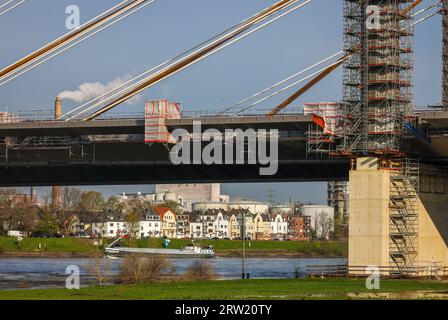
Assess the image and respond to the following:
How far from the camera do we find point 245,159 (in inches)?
3509

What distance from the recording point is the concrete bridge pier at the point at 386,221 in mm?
78188

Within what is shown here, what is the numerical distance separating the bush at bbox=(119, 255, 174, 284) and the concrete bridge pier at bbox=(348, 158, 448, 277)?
1547 cm

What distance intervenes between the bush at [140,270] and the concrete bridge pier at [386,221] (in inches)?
609

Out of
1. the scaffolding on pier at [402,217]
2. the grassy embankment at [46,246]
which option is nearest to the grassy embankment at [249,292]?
the scaffolding on pier at [402,217]

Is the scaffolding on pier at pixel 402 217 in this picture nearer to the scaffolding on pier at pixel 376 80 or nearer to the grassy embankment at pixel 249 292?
the scaffolding on pier at pixel 376 80

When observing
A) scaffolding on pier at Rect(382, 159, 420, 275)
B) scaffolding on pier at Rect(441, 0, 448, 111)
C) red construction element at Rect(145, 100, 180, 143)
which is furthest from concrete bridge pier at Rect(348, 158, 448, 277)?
red construction element at Rect(145, 100, 180, 143)

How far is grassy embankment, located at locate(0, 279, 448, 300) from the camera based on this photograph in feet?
178

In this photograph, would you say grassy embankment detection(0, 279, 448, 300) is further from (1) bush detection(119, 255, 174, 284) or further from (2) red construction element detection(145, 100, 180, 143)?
(2) red construction element detection(145, 100, 180, 143)

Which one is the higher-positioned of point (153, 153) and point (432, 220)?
point (153, 153)

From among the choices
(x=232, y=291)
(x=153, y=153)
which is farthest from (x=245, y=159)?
(x=232, y=291)

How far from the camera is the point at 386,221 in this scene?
3081 inches
